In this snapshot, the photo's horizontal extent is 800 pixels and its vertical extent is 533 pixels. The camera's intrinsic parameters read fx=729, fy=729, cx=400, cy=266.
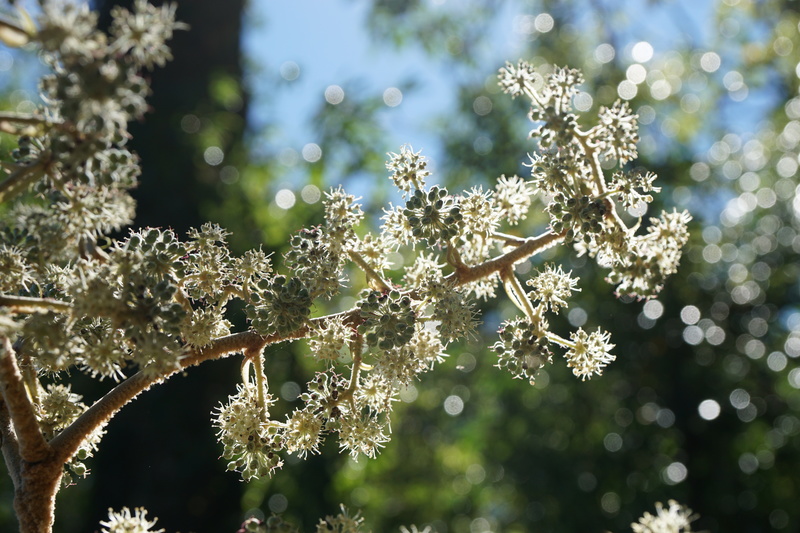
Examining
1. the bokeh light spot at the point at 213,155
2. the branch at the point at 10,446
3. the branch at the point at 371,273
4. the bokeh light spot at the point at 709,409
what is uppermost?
the bokeh light spot at the point at 213,155

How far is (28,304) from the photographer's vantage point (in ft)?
4.06

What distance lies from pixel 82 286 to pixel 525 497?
7706mm

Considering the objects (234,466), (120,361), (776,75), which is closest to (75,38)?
(120,361)

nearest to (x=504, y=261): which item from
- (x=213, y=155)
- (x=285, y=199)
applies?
(x=285, y=199)

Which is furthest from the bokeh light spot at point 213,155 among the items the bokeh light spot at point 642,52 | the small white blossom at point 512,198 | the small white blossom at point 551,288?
the bokeh light spot at point 642,52

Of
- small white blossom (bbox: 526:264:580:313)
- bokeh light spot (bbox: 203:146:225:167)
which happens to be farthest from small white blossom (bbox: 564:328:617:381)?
bokeh light spot (bbox: 203:146:225:167)

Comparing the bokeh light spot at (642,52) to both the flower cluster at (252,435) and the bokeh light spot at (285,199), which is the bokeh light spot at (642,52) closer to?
the bokeh light spot at (285,199)

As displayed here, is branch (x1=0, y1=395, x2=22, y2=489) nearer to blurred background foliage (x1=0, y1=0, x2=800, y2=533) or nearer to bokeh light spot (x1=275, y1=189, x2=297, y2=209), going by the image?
blurred background foliage (x1=0, y1=0, x2=800, y2=533)

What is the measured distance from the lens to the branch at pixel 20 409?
4.20 feet

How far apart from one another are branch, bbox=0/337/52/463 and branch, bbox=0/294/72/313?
A: 0.06 metres

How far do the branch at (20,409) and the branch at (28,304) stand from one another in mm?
55

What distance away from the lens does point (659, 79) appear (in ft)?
36.1

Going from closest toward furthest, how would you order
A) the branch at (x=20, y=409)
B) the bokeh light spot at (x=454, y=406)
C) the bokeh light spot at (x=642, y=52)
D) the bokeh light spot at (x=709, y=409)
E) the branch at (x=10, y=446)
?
the branch at (x=20, y=409)
the branch at (x=10, y=446)
the bokeh light spot at (x=709, y=409)
the bokeh light spot at (x=454, y=406)
the bokeh light spot at (x=642, y=52)

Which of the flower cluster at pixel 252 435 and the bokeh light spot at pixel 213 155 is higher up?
the bokeh light spot at pixel 213 155
